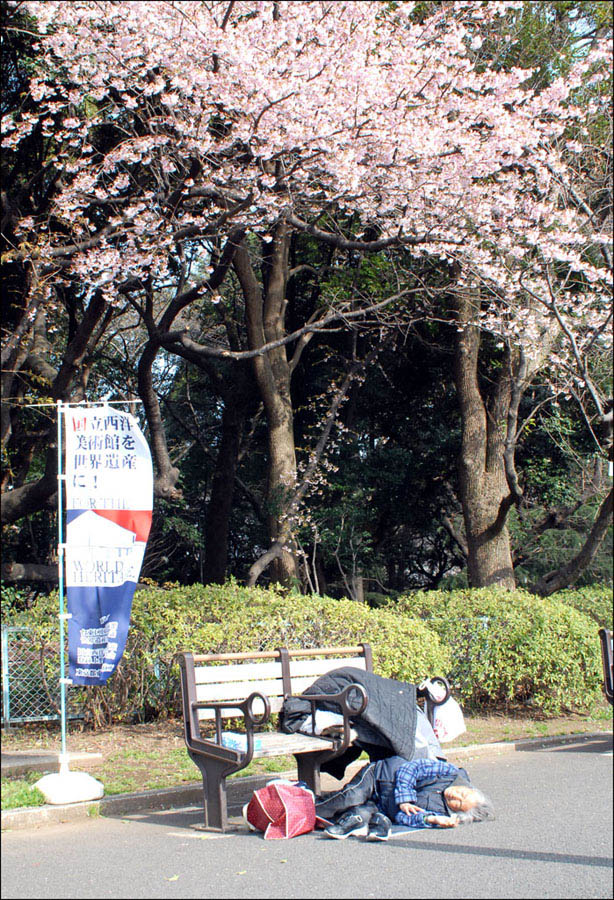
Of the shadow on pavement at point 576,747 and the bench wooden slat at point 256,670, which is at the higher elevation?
the bench wooden slat at point 256,670

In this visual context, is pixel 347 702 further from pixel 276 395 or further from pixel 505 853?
pixel 276 395

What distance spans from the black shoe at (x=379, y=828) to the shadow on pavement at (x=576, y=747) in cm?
364

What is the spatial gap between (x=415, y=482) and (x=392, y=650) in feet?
31.2

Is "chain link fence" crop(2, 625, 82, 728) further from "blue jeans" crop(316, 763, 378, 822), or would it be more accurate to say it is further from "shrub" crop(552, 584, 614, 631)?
"shrub" crop(552, 584, 614, 631)

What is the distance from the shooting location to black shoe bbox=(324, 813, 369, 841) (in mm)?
5086

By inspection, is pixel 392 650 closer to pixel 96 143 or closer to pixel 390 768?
pixel 390 768

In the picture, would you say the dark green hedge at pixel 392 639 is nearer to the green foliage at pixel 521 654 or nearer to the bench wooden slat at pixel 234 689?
the green foliage at pixel 521 654

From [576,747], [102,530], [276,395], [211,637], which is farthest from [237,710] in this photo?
[276,395]

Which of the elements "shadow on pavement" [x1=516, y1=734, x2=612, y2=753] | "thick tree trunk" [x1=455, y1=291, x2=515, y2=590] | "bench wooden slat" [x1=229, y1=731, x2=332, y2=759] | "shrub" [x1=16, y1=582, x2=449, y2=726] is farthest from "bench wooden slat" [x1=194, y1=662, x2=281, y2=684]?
"thick tree trunk" [x1=455, y1=291, x2=515, y2=590]

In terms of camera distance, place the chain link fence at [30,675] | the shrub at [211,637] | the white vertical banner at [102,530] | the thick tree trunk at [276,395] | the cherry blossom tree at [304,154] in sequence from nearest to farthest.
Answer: the white vertical banner at [102,530] → the shrub at [211,637] → the chain link fence at [30,675] → the cherry blossom tree at [304,154] → the thick tree trunk at [276,395]

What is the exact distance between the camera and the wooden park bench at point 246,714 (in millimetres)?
5367

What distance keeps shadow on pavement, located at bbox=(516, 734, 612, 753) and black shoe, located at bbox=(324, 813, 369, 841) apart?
3713 millimetres

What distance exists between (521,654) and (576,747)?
1456 mm

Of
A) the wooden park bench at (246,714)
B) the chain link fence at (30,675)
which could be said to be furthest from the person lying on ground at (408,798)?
the chain link fence at (30,675)
